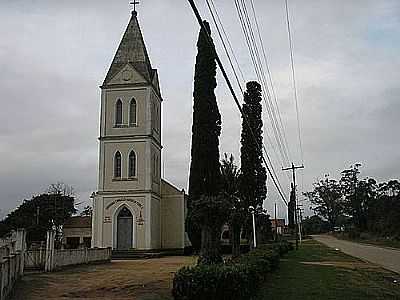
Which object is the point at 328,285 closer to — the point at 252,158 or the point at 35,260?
the point at 35,260

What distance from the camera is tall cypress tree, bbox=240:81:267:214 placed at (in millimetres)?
39875

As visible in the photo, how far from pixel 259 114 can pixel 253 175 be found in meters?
4.78

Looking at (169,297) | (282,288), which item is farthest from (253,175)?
(169,297)

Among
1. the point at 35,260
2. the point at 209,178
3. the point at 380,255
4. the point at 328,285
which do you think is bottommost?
the point at 328,285

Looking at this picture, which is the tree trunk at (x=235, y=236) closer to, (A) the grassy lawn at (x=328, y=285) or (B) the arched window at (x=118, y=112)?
(A) the grassy lawn at (x=328, y=285)

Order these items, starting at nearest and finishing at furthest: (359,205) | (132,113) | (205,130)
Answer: (205,130) → (132,113) → (359,205)

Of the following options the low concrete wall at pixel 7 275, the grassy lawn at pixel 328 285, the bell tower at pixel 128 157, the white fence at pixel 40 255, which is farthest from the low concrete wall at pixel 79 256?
the grassy lawn at pixel 328 285

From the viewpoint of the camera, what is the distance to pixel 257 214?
41188mm

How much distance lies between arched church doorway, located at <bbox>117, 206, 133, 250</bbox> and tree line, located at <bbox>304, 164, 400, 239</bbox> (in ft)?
148

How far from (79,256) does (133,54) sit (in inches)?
854

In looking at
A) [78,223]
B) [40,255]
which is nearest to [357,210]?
[78,223]

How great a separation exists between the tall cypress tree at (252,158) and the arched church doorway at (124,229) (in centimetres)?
1076

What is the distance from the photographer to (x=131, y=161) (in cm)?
4656

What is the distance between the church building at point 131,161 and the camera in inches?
1781
